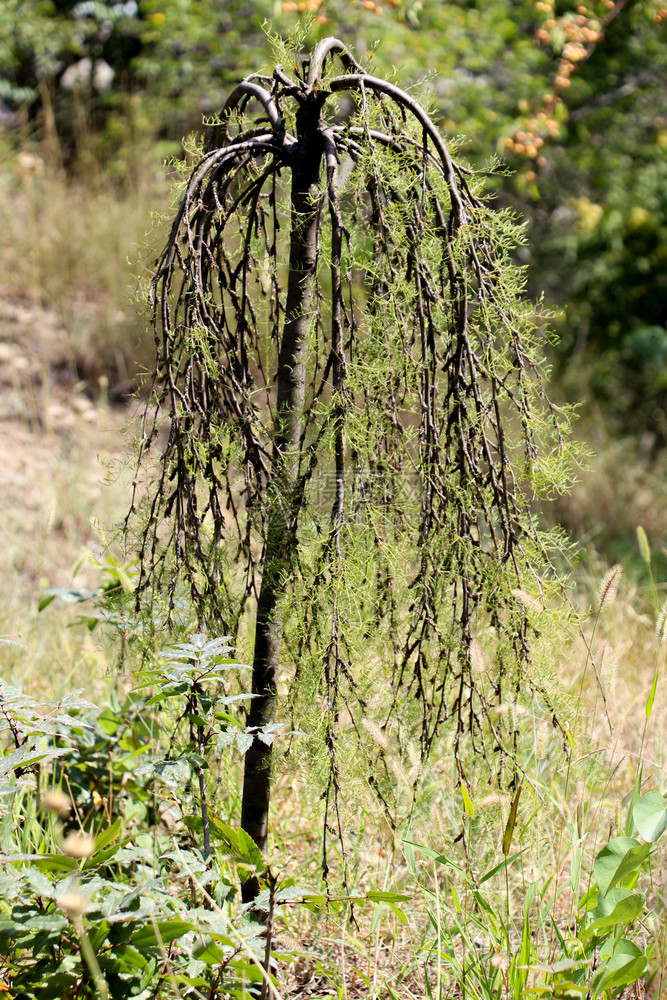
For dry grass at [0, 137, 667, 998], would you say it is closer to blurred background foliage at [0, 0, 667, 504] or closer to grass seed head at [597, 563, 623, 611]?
grass seed head at [597, 563, 623, 611]

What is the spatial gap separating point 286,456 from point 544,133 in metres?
4.29

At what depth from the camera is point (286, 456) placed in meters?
1.39

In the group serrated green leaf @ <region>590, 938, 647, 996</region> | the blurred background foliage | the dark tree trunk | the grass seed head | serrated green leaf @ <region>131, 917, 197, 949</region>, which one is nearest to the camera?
serrated green leaf @ <region>131, 917, 197, 949</region>

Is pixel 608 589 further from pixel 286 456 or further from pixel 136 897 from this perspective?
pixel 136 897

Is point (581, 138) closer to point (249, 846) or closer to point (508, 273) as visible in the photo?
point (508, 273)

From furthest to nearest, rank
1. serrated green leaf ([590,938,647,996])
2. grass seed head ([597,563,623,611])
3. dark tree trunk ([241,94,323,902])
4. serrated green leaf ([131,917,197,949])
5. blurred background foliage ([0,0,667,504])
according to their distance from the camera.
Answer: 1. blurred background foliage ([0,0,667,504])
2. grass seed head ([597,563,623,611])
3. dark tree trunk ([241,94,323,902])
4. serrated green leaf ([590,938,647,996])
5. serrated green leaf ([131,917,197,949])

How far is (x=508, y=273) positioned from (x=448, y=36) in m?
4.67

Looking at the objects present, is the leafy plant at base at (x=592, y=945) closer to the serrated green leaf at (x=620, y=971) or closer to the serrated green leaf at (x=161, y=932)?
the serrated green leaf at (x=620, y=971)

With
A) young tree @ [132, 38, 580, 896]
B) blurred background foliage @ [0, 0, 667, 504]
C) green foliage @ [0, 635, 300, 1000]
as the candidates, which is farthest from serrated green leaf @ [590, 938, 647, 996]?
blurred background foliage @ [0, 0, 667, 504]

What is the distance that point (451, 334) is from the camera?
4.31ft

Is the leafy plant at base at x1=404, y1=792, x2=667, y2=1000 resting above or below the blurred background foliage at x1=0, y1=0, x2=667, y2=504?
below

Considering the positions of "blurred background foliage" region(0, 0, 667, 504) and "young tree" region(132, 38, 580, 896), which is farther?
"blurred background foliage" region(0, 0, 667, 504)

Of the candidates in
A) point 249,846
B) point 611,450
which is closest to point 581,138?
point 611,450

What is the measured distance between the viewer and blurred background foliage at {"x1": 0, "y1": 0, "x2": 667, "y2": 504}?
5.22m
